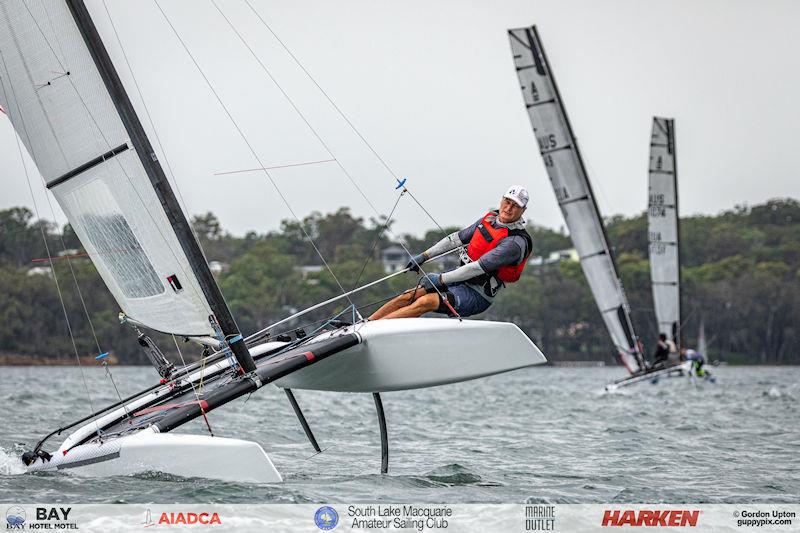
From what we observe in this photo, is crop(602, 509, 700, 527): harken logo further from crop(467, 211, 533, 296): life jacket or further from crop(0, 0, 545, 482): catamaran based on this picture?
crop(467, 211, 533, 296): life jacket

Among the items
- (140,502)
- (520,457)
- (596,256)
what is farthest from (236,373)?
(596,256)

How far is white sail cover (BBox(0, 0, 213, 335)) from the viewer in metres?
6.76

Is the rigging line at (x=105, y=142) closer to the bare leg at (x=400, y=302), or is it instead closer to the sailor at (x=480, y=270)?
the bare leg at (x=400, y=302)

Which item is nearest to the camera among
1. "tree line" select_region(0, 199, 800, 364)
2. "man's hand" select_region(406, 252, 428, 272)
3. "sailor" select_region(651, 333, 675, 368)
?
"man's hand" select_region(406, 252, 428, 272)

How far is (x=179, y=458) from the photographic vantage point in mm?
6023

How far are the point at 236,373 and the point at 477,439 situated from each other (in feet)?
11.8

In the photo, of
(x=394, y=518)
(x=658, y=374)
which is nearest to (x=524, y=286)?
(x=658, y=374)

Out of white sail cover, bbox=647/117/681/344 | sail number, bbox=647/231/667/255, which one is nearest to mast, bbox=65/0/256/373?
white sail cover, bbox=647/117/681/344

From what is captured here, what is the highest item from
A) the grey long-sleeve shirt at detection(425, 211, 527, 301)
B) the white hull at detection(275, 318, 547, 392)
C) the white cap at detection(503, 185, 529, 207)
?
the white cap at detection(503, 185, 529, 207)

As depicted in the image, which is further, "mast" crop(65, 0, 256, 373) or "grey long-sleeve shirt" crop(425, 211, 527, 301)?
"grey long-sleeve shirt" crop(425, 211, 527, 301)

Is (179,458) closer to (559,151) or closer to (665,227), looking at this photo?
(559,151)

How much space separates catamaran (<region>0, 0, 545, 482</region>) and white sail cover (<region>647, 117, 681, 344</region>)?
16.3 m

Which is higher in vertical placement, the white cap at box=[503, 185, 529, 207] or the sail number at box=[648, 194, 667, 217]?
the sail number at box=[648, 194, 667, 217]

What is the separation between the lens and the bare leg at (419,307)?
6.97m
